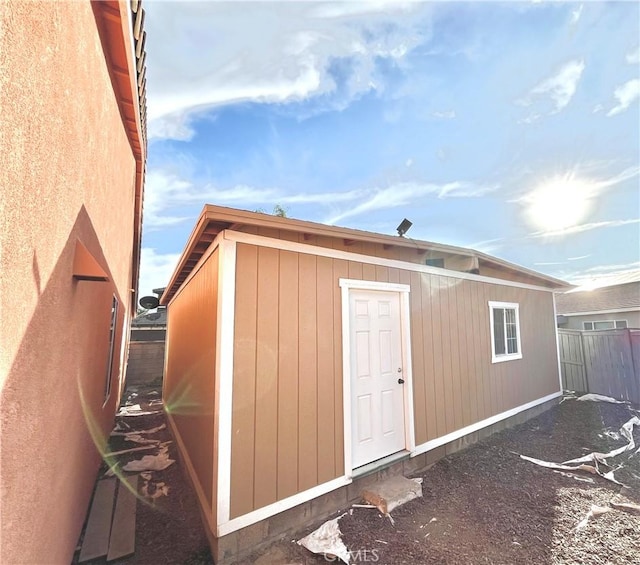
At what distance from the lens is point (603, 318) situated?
1255 cm

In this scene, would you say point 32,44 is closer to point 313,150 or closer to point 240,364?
point 240,364

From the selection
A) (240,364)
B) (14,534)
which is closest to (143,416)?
(240,364)

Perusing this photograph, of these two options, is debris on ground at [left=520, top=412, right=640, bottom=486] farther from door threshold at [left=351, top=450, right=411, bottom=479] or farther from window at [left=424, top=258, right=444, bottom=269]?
window at [left=424, top=258, right=444, bottom=269]

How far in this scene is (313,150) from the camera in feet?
25.2

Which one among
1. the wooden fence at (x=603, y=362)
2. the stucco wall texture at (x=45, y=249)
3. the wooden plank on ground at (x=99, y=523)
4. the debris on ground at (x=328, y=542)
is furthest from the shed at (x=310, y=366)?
the wooden fence at (x=603, y=362)

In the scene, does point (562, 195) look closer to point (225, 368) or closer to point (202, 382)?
point (225, 368)

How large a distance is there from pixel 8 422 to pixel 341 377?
2.71m

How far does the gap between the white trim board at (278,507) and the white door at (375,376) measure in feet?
1.33

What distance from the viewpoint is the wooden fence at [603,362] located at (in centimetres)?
750

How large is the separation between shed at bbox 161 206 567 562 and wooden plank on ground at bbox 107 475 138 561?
2.04ft

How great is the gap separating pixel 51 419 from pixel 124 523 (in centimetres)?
210

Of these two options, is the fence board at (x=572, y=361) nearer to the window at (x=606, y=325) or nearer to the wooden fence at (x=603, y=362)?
the wooden fence at (x=603, y=362)

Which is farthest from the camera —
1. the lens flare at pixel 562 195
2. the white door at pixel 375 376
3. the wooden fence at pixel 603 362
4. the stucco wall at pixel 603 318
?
the stucco wall at pixel 603 318

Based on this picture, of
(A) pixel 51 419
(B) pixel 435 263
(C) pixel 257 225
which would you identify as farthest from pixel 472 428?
(A) pixel 51 419
